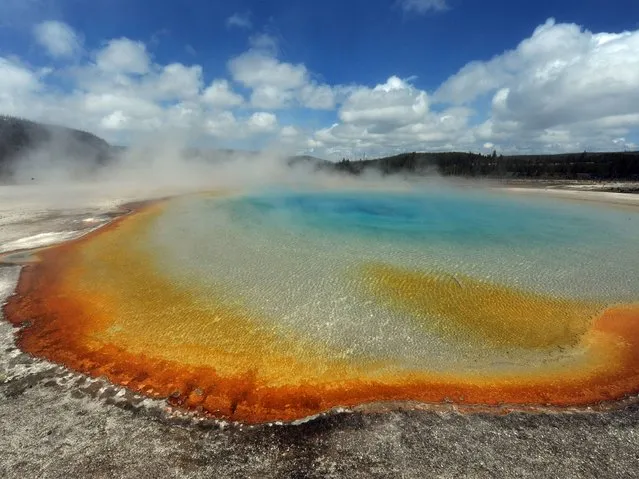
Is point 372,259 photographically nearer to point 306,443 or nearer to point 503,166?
point 306,443

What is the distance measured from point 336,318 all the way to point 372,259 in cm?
448

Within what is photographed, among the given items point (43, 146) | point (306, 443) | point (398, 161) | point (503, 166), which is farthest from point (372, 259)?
point (398, 161)

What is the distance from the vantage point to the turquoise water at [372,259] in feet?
24.8

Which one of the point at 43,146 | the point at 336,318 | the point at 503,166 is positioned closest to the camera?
the point at 336,318

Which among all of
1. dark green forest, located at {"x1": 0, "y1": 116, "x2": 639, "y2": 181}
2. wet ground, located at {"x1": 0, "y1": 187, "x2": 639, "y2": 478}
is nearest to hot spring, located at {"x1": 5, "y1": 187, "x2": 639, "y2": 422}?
wet ground, located at {"x1": 0, "y1": 187, "x2": 639, "y2": 478}

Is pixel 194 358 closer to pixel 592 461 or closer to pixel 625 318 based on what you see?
pixel 592 461

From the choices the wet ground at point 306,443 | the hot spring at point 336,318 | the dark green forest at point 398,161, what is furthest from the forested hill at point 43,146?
the wet ground at point 306,443

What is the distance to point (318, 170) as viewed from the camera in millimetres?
82812

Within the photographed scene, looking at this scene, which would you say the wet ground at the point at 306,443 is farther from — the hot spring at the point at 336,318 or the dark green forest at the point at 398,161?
the dark green forest at the point at 398,161

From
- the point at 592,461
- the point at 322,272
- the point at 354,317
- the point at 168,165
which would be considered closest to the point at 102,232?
the point at 322,272

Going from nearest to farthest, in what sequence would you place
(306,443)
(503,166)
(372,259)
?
(306,443)
(372,259)
(503,166)

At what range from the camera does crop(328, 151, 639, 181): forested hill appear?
51.0 metres

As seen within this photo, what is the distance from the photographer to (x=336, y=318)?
7969mm

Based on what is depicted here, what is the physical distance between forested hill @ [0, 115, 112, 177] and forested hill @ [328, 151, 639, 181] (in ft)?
163
